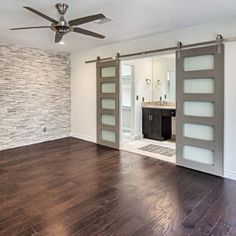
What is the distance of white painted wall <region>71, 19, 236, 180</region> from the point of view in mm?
3404

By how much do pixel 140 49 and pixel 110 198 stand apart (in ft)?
10.1

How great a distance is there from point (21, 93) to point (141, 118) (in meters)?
3.21

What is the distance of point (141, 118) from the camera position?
6.38 m

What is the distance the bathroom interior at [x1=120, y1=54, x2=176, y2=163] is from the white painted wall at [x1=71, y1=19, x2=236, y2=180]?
0.80m

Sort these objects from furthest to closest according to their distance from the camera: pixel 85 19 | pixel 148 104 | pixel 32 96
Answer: pixel 148 104, pixel 32 96, pixel 85 19

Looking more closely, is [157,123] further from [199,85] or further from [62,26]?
[62,26]

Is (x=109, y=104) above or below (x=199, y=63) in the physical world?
below

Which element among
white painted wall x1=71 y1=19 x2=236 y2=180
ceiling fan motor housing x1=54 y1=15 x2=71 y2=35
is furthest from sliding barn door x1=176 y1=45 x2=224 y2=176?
ceiling fan motor housing x1=54 y1=15 x2=71 y2=35

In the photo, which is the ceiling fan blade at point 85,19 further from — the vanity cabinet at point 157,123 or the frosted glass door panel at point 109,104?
the vanity cabinet at point 157,123

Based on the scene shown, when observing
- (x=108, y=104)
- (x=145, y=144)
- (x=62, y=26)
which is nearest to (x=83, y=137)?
(x=108, y=104)

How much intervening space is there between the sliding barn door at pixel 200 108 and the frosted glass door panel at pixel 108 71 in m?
1.77

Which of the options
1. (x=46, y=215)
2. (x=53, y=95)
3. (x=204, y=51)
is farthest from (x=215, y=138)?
(x=53, y=95)

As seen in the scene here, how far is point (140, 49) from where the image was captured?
4.64 m

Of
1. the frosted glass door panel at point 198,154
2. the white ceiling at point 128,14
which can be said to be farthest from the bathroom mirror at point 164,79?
the frosted glass door panel at point 198,154
